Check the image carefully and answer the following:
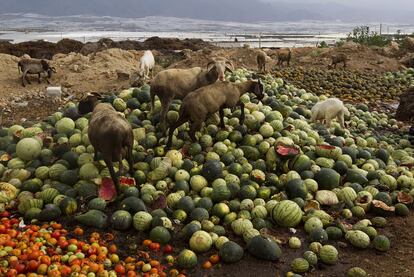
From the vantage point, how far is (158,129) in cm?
982

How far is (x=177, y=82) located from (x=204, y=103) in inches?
65.6

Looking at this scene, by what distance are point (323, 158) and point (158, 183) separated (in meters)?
3.45

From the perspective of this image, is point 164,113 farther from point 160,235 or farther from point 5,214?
point 5,214

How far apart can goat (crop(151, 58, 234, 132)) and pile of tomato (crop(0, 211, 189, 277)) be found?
3.53 metres

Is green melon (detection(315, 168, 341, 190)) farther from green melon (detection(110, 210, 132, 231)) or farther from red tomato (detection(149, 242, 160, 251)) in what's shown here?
green melon (detection(110, 210, 132, 231))

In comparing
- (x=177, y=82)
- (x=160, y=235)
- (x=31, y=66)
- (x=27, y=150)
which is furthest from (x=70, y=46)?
(x=160, y=235)

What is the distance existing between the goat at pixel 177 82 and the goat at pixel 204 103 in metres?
0.87

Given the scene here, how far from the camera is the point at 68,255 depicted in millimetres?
6285

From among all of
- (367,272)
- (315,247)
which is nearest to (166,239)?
(315,247)

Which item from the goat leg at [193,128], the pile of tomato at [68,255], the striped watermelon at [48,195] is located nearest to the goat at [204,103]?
the goat leg at [193,128]

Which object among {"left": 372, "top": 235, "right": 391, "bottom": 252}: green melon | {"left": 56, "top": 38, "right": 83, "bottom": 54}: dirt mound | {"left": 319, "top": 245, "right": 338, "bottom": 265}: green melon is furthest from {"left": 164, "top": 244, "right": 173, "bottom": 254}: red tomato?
{"left": 56, "top": 38, "right": 83, "bottom": 54}: dirt mound

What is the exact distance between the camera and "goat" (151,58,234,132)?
33.3 feet

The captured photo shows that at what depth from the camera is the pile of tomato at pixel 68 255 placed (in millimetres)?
5906

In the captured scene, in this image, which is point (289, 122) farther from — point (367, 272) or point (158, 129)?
point (367, 272)
